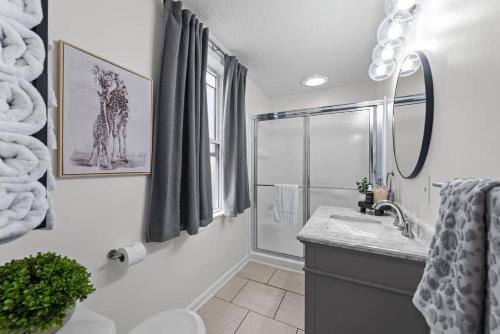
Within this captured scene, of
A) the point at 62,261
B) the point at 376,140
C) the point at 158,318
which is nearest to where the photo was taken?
the point at 62,261

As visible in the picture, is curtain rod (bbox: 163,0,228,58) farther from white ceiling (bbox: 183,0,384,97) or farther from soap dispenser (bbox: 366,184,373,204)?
soap dispenser (bbox: 366,184,373,204)

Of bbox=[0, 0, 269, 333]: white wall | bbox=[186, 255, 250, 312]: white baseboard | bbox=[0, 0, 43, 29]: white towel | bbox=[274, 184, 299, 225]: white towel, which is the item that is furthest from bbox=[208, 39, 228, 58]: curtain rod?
bbox=[186, 255, 250, 312]: white baseboard

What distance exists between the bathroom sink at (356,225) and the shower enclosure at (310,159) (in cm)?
62

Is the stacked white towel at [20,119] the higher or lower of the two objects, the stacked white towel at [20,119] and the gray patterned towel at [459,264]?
the higher

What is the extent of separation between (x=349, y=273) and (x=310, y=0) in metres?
1.78

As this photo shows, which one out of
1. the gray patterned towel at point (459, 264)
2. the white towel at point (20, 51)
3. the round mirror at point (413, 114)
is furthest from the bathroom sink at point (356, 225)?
the white towel at point (20, 51)

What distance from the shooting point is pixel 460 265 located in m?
0.43

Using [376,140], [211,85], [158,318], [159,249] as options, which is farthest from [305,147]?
[158,318]

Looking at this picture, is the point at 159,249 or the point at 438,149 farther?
the point at 159,249

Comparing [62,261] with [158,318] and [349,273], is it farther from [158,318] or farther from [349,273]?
[349,273]

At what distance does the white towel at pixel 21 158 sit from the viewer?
45 cm

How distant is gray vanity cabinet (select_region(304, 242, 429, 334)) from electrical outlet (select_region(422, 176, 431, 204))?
38 cm

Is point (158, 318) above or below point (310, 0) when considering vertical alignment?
below

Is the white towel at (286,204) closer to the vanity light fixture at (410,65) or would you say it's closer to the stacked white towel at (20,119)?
the vanity light fixture at (410,65)
